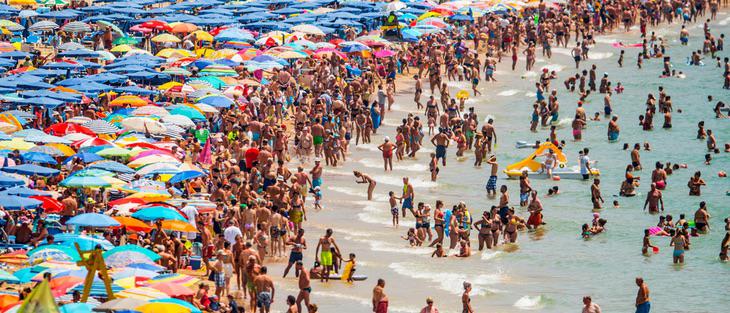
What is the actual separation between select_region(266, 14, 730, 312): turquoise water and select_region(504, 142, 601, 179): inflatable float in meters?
0.29

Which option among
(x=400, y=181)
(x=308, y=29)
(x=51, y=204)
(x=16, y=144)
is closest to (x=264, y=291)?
(x=51, y=204)

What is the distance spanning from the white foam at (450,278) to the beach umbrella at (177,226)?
4004 mm

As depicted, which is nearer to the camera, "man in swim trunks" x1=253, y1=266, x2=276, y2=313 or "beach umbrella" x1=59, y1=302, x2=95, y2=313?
"beach umbrella" x1=59, y1=302, x2=95, y2=313

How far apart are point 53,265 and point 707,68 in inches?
1556

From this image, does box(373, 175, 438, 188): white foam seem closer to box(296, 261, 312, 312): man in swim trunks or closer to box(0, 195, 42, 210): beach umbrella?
box(296, 261, 312, 312): man in swim trunks

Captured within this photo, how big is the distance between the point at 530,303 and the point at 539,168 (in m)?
11.5

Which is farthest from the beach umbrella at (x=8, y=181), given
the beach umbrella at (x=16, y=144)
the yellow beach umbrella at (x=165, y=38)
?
the yellow beach umbrella at (x=165, y=38)

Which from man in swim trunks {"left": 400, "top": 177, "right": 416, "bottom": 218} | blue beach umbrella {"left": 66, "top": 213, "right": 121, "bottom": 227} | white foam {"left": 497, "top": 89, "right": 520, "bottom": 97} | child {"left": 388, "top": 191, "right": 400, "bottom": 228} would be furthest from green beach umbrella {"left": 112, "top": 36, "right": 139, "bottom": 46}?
blue beach umbrella {"left": 66, "top": 213, "right": 121, "bottom": 227}

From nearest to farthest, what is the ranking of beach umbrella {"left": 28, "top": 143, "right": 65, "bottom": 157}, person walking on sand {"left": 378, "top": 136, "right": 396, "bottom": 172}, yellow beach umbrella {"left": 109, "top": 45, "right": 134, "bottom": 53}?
1. beach umbrella {"left": 28, "top": 143, "right": 65, "bottom": 157}
2. person walking on sand {"left": 378, "top": 136, "right": 396, "bottom": 172}
3. yellow beach umbrella {"left": 109, "top": 45, "right": 134, "bottom": 53}

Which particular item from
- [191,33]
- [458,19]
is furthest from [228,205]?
[458,19]

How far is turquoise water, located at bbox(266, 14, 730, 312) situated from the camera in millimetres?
24594

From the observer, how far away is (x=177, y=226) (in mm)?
24016

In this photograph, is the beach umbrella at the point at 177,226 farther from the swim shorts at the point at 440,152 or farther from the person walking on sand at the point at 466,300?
the swim shorts at the point at 440,152

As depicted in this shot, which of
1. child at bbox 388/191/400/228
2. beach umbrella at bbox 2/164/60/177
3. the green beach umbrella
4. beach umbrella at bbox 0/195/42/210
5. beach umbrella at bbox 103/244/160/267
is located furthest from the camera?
the green beach umbrella
